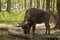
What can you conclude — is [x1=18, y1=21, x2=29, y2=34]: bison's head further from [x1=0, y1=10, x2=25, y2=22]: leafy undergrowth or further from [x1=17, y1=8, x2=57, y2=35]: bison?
[x1=0, y1=10, x2=25, y2=22]: leafy undergrowth

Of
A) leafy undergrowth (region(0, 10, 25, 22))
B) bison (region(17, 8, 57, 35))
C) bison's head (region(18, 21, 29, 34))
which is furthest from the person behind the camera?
leafy undergrowth (region(0, 10, 25, 22))

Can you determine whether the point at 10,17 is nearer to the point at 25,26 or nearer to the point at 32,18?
the point at 32,18

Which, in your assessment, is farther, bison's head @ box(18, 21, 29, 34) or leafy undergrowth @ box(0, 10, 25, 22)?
leafy undergrowth @ box(0, 10, 25, 22)

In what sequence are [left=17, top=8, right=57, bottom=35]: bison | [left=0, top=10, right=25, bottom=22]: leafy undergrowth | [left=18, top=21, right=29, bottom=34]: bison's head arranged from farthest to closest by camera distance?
[left=0, top=10, right=25, bottom=22]: leafy undergrowth, [left=17, top=8, right=57, bottom=35]: bison, [left=18, top=21, right=29, bottom=34]: bison's head

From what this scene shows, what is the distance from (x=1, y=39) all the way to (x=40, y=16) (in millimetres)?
2680

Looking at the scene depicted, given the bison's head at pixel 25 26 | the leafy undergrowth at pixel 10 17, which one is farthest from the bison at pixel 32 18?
the leafy undergrowth at pixel 10 17

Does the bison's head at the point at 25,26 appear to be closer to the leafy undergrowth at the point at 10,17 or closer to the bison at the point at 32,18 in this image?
the bison at the point at 32,18

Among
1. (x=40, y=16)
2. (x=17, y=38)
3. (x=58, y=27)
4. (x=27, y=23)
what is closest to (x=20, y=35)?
(x=17, y=38)

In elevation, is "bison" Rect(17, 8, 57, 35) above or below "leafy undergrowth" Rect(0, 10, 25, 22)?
above

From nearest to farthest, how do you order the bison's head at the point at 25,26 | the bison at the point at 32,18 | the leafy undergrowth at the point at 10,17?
the bison's head at the point at 25,26
the bison at the point at 32,18
the leafy undergrowth at the point at 10,17

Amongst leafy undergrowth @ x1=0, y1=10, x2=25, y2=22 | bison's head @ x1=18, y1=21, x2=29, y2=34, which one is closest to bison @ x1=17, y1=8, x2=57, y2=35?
bison's head @ x1=18, y1=21, x2=29, y2=34

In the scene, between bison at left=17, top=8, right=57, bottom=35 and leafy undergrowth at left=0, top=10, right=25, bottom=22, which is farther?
leafy undergrowth at left=0, top=10, right=25, bottom=22

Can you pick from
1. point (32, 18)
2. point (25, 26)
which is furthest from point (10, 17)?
point (25, 26)

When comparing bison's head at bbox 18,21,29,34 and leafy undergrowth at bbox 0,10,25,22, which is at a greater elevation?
bison's head at bbox 18,21,29,34
